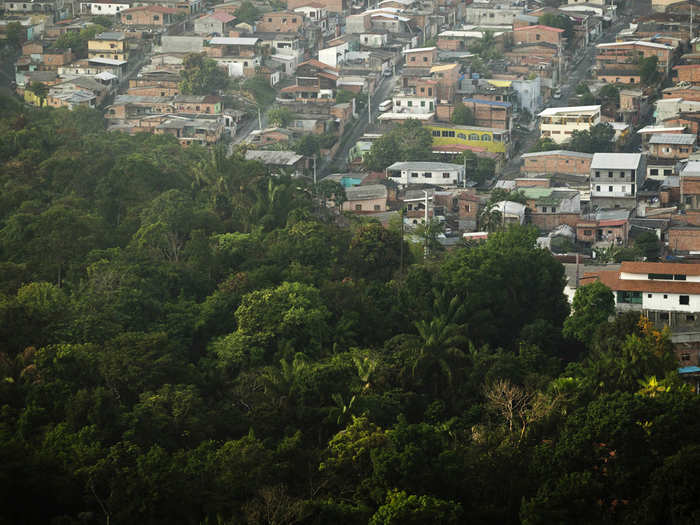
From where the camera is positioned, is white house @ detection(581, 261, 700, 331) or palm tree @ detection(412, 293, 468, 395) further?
white house @ detection(581, 261, 700, 331)

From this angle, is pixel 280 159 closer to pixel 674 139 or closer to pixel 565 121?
pixel 565 121

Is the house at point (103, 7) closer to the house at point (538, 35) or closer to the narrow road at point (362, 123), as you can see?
A: the narrow road at point (362, 123)

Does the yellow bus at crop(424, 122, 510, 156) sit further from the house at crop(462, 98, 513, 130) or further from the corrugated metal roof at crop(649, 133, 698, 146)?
the corrugated metal roof at crop(649, 133, 698, 146)

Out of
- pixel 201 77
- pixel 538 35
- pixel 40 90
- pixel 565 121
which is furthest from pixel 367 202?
pixel 538 35

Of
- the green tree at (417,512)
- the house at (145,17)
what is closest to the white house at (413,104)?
the house at (145,17)

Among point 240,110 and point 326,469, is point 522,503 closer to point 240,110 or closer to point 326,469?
point 326,469

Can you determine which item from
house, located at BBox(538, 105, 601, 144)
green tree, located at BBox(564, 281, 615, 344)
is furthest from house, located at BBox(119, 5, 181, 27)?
green tree, located at BBox(564, 281, 615, 344)
